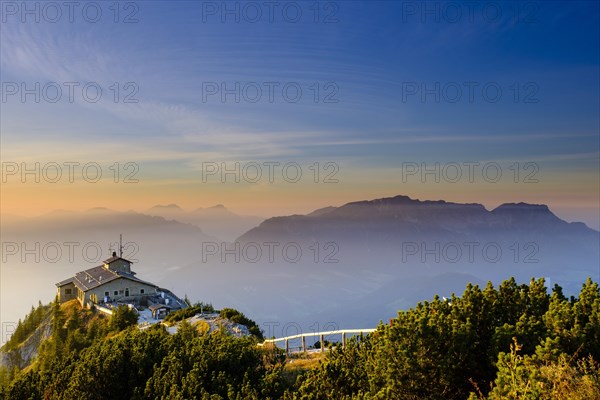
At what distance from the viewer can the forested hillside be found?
10.1m

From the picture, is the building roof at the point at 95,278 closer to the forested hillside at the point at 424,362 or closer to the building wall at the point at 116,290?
the building wall at the point at 116,290

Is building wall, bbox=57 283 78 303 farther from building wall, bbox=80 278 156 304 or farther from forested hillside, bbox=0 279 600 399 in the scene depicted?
forested hillside, bbox=0 279 600 399

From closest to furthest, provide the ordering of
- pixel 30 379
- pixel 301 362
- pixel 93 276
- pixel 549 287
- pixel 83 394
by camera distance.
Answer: pixel 549 287, pixel 83 394, pixel 30 379, pixel 301 362, pixel 93 276

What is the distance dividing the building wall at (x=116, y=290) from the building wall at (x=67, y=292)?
10.4m

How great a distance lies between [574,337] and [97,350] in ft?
61.6

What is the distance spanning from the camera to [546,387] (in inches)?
350

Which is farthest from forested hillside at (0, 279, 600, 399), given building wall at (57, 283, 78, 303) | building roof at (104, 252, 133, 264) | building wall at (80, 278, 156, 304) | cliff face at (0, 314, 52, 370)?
building wall at (57, 283, 78, 303)

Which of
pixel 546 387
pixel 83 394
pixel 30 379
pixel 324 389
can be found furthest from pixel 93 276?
pixel 546 387

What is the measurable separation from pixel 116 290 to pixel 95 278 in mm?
6951

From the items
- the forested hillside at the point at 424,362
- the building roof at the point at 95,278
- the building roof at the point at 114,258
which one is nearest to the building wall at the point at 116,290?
the building roof at the point at 95,278

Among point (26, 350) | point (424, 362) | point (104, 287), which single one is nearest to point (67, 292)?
point (26, 350)

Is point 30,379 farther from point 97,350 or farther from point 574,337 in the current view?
point 574,337

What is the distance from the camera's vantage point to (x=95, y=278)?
7744cm

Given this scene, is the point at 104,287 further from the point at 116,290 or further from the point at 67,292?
the point at 67,292
